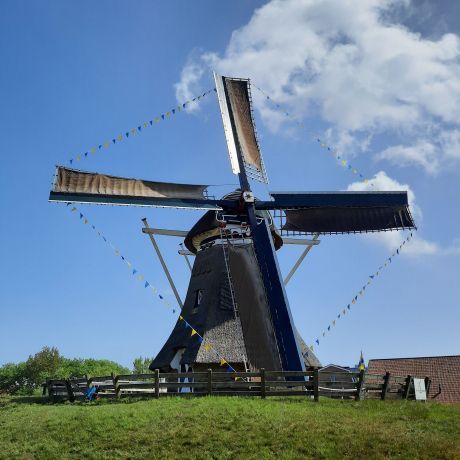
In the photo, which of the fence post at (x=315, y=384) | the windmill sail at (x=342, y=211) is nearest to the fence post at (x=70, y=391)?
the fence post at (x=315, y=384)

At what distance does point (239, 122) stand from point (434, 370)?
1874 centimetres

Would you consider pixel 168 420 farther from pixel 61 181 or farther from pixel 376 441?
pixel 61 181

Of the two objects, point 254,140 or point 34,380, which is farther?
point 34,380

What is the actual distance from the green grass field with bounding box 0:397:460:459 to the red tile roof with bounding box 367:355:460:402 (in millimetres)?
16091

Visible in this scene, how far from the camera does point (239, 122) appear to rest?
1061 inches

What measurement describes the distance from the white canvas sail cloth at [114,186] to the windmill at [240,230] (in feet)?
0.13

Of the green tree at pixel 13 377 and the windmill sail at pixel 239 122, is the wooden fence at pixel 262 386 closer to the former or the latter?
the windmill sail at pixel 239 122

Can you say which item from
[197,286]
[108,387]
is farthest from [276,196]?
[108,387]

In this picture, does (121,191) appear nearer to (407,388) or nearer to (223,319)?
(223,319)

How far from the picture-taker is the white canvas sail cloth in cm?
2109

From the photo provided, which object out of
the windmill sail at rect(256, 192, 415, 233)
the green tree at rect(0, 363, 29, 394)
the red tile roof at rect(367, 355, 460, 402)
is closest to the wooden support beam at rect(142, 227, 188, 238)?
the windmill sail at rect(256, 192, 415, 233)

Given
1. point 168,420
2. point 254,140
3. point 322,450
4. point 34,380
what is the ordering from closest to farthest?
1. point 322,450
2. point 168,420
3. point 254,140
4. point 34,380

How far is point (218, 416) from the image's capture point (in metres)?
13.6

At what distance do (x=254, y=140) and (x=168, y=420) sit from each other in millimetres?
16862
